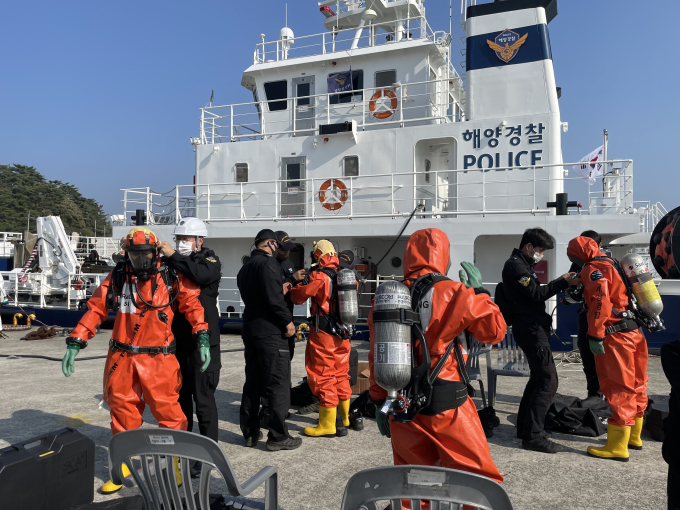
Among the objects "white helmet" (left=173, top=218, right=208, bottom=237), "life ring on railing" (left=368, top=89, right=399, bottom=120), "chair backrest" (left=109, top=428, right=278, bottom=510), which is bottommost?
"chair backrest" (left=109, top=428, right=278, bottom=510)

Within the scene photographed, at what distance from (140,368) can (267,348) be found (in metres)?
1.22

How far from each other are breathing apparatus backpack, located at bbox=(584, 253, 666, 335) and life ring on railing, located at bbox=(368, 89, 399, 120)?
7779mm

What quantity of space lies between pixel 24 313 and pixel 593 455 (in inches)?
505

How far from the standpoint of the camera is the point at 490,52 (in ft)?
32.9

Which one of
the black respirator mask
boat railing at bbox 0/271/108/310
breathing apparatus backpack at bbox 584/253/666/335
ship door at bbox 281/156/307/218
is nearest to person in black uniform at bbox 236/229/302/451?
the black respirator mask

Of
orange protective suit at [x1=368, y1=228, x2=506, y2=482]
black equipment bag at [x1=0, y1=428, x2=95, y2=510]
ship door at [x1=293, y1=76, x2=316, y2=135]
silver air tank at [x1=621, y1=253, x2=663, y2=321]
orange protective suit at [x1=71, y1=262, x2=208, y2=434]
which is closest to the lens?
orange protective suit at [x1=368, y1=228, x2=506, y2=482]

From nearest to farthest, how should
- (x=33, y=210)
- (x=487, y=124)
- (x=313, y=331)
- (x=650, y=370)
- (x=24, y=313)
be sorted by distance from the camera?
(x=313, y=331) < (x=650, y=370) < (x=487, y=124) < (x=24, y=313) < (x=33, y=210)

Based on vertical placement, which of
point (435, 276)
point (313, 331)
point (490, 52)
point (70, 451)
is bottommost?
point (70, 451)

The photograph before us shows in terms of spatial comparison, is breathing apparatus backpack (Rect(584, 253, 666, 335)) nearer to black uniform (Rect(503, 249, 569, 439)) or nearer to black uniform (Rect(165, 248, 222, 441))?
black uniform (Rect(503, 249, 569, 439))

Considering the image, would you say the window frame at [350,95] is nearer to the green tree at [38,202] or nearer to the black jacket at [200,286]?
the black jacket at [200,286]

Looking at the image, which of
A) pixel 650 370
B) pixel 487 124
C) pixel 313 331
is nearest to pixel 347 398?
pixel 313 331

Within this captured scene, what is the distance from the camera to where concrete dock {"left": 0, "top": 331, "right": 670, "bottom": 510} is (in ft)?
10.7

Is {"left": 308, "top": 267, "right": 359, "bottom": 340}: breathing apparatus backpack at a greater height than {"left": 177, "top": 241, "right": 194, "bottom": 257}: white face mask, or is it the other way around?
{"left": 177, "top": 241, "right": 194, "bottom": 257}: white face mask

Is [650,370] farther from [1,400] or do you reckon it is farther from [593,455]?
[1,400]
